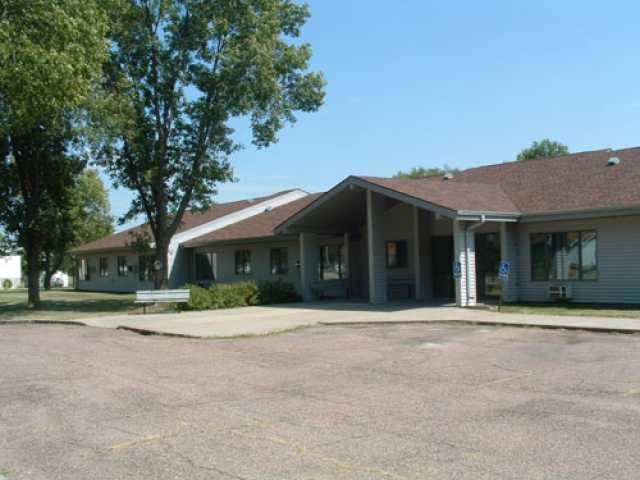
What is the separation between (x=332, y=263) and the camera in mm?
28609

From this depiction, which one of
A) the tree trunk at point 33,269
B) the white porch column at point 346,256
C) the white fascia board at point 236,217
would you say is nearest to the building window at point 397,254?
the white porch column at point 346,256

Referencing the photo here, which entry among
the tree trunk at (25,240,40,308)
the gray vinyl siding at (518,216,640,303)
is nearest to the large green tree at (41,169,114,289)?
the tree trunk at (25,240,40,308)

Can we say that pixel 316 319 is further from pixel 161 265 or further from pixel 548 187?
pixel 161 265

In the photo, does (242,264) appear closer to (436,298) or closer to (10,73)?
(436,298)

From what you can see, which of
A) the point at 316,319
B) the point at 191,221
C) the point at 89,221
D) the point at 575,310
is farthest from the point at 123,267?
the point at 575,310

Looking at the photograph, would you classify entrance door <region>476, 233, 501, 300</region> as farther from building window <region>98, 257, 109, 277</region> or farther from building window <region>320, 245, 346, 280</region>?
building window <region>98, 257, 109, 277</region>

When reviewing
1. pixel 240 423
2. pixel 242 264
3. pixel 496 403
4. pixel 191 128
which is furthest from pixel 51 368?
pixel 242 264

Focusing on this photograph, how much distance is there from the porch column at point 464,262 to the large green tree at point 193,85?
10.1 meters

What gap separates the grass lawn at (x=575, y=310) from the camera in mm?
16703

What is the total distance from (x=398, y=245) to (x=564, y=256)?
21.6 feet

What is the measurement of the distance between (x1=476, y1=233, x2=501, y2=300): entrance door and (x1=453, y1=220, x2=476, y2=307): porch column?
8.19ft

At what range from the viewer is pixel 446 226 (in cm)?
2419

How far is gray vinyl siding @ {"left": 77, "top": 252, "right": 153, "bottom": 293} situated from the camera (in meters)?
40.1

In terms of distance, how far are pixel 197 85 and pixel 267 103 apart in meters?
2.84
